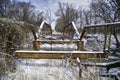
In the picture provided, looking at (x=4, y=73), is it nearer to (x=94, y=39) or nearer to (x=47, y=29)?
(x=94, y=39)

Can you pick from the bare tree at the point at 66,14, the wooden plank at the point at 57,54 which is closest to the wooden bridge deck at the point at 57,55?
the wooden plank at the point at 57,54

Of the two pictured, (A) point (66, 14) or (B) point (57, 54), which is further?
(A) point (66, 14)

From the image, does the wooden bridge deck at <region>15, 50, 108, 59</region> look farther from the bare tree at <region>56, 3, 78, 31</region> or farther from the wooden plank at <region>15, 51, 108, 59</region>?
the bare tree at <region>56, 3, 78, 31</region>

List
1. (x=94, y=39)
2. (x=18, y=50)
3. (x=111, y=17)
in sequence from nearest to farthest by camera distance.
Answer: (x=18, y=50), (x=94, y=39), (x=111, y=17)

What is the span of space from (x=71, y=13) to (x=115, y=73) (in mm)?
35201

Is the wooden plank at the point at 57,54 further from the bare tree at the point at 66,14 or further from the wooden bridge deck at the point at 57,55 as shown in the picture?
the bare tree at the point at 66,14

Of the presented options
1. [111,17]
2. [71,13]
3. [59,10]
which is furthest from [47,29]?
[59,10]

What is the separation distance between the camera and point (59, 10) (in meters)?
43.8

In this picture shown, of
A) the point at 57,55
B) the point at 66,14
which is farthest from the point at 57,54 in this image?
the point at 66,14

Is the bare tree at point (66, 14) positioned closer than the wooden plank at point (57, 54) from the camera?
No

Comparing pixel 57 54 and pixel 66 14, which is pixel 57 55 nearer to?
pixel 57 54

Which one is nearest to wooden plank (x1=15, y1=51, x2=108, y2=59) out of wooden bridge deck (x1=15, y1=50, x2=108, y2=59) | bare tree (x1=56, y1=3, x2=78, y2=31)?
wooden bridge deck (x1=15, y1=50, x2=108, y2=59)

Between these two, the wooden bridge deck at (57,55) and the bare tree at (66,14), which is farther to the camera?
the bare tree at (66,14)

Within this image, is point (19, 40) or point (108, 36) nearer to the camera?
point (19, 40)
